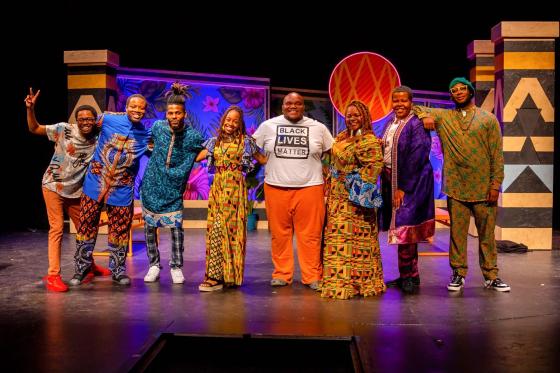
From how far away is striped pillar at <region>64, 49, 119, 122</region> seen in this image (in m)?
8.64

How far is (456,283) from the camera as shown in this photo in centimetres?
520

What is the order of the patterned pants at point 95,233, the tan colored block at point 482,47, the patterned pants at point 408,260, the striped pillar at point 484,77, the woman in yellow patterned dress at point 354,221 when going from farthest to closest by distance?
the striped pillar at point 484,77, the tan colored block at point 482,47, the patterned pants at point 95,233, the patterned pants at point 408,260, the woman in yellow patterned dress at point 354,221

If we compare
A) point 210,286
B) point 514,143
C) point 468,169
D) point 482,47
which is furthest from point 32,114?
point 482,47

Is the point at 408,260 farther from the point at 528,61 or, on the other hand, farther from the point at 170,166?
the point at 528,61

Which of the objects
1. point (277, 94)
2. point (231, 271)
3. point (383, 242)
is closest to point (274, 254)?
point (231, 271)

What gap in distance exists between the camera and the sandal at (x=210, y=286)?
5.16 metres

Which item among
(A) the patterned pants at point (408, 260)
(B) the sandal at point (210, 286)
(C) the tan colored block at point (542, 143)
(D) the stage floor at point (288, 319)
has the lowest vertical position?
(D) the stage floor at point (288, 319)

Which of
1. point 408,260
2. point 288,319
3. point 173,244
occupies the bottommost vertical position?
point 288,319

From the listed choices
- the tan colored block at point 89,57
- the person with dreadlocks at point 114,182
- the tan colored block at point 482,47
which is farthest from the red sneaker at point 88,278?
the tan colored block at point 482,47

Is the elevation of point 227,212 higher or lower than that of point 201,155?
lower

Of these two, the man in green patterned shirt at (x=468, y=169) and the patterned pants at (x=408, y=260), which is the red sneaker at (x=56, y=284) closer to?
the patterned pants at (x=408, y=260)

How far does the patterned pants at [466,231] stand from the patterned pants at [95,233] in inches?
101

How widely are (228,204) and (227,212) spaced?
0.20 feet

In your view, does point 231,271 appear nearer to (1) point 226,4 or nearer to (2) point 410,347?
(2) point 410,347
